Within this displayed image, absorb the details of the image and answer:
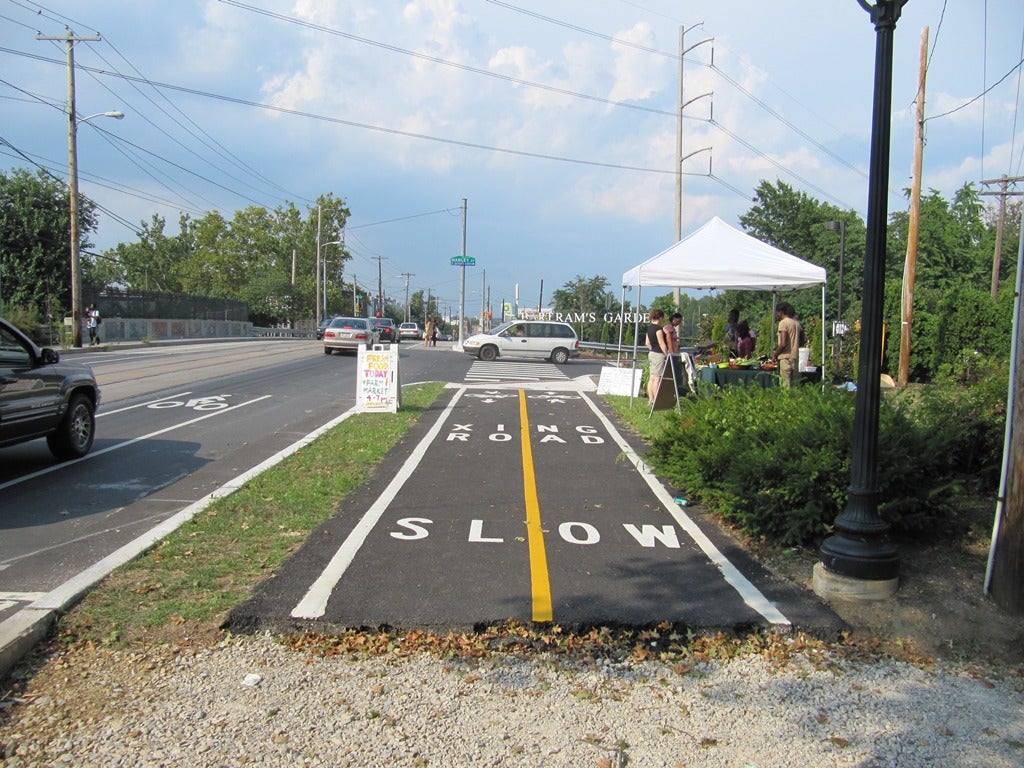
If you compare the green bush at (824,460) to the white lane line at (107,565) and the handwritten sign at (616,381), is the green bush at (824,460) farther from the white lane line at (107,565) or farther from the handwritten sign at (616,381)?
the handwritten sign at (616,381)

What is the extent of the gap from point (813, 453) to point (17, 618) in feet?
17.3

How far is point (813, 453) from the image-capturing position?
243 inches

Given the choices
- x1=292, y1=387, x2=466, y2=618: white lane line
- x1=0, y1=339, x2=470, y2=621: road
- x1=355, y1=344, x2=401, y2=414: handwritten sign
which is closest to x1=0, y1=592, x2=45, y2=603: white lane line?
x1=0, y1=339, x2=470, y2=621: road

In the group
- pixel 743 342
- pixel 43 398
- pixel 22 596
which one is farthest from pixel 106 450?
pixel 743 342

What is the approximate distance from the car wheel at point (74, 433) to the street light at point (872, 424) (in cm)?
810

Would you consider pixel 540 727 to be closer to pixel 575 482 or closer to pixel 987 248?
pixel 575 482

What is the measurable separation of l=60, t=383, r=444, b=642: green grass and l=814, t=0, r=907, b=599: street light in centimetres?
375

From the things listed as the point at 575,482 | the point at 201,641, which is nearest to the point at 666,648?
the point at 201,641

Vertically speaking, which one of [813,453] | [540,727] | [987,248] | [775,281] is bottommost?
[540,727]

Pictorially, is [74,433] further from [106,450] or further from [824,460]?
[824,460]

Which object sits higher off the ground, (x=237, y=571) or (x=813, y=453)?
(x=813, y=453)

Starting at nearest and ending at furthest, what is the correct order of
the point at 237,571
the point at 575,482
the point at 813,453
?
the point at 237,571 < the point at 813,453 < the point at 575,482

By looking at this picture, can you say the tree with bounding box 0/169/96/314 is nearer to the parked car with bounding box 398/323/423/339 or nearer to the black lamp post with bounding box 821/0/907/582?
the parked car with bounding box 398/323/423/339

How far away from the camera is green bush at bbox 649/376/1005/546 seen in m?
6.05
